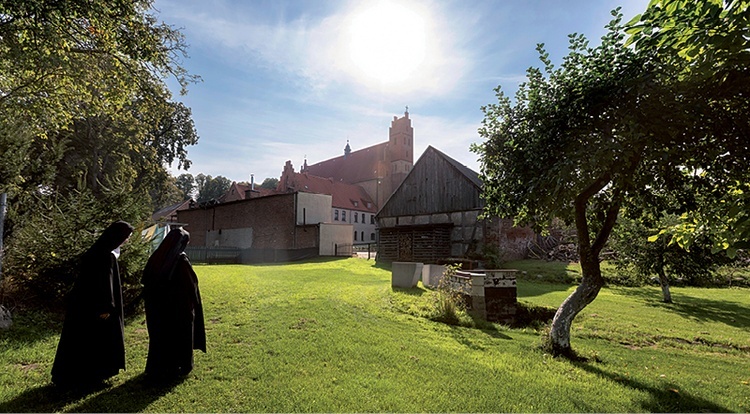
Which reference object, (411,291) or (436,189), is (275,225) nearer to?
(436,189)

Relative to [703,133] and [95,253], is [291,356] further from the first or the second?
[703,133]

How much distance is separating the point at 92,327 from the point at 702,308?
16.6m

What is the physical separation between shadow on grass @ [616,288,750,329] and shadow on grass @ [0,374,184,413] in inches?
527

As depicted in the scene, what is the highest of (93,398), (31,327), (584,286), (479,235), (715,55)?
(715,55)

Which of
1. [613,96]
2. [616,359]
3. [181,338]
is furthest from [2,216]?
[616,359]

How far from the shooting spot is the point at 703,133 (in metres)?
5.11

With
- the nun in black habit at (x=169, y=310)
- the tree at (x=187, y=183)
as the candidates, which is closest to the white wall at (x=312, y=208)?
the nun in black habit at (x=169, y=310)

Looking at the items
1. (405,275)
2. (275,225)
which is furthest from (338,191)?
(405,275)

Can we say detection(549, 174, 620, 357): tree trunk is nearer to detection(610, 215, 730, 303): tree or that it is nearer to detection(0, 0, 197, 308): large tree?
detection(610, 215, 730, 303): tree

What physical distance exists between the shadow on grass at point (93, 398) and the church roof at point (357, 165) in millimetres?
59269

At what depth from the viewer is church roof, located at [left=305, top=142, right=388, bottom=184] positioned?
6525 centimetres

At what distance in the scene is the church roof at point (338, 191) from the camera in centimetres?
5197

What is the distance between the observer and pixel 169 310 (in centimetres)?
465

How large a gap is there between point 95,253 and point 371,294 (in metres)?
8.41
